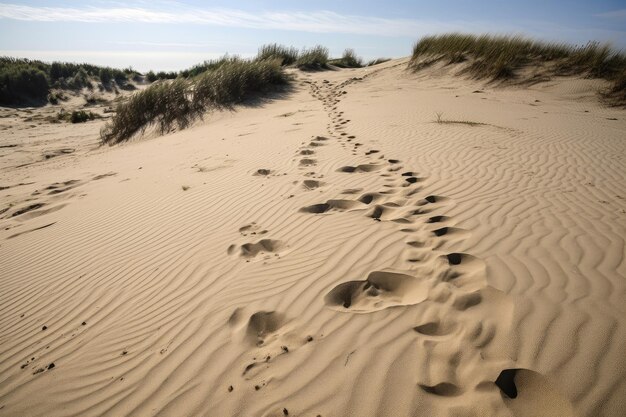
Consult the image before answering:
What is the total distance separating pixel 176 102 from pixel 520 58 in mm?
11690

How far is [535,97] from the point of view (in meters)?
9.87

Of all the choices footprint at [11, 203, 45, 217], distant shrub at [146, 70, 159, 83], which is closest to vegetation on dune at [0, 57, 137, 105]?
distant shrub at [146, 70, 159, 83]

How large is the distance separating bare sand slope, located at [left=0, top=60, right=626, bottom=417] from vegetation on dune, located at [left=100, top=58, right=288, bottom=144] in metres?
5.16

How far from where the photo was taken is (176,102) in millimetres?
10336

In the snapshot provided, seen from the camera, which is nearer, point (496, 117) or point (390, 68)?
point (496, 117)

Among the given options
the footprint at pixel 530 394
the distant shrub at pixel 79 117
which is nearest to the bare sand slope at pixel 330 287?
the footprint at pixel 530 394

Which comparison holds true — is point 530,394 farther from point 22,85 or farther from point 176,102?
point 22,85

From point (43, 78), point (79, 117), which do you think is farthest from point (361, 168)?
point (43, 78)

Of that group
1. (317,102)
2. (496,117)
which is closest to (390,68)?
(317,102)

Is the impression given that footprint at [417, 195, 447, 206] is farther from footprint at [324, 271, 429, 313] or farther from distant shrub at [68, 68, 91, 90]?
distant shrub at [68, 68, 91, 90]

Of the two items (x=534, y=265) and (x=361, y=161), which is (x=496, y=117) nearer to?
(x=361, y=161)

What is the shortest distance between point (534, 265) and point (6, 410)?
3270 mm

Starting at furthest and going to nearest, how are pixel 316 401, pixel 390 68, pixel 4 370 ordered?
pixel 390 68
pixel 4 370
pixel 316 401

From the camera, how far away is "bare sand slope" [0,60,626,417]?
5.18ft
